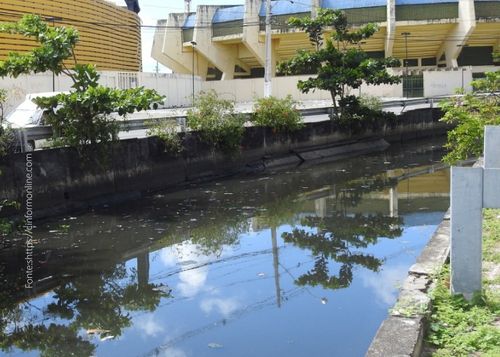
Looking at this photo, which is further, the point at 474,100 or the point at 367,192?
the point at 367,192

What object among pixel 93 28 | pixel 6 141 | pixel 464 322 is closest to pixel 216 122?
pixel 6 141

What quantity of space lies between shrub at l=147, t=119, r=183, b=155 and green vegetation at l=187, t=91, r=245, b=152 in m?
1.02

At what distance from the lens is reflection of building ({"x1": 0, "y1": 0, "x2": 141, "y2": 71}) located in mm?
33312

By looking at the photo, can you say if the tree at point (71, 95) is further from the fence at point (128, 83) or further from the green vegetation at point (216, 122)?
the fence at point (128, 83)

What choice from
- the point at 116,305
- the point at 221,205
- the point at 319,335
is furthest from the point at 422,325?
the point at 221,205

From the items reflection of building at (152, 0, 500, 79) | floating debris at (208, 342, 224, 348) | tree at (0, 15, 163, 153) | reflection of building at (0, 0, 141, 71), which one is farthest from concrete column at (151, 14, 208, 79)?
floating debris at (208, 342, 224, 348)

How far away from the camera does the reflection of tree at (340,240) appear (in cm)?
772

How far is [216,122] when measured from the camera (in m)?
16.9

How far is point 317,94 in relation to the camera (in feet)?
161

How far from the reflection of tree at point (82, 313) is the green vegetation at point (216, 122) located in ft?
29.3

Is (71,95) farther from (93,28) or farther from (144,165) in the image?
(93,28)

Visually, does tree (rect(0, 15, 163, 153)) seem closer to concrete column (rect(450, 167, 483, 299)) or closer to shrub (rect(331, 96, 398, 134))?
concrete column (rect(450, 167, 483, 299))

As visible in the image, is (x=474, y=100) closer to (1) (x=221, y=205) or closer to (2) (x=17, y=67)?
(1) (x=221, y=205)

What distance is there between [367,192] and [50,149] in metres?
7.61
